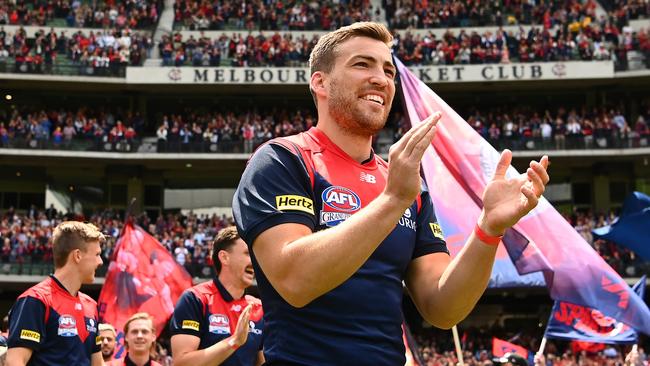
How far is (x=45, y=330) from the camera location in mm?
6156

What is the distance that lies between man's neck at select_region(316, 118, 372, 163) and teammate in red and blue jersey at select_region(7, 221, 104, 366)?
341 centimetres

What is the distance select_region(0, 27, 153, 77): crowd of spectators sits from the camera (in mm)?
34500

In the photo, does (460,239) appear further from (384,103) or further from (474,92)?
(474,92)

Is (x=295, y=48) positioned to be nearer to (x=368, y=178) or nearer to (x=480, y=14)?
(x=480, y=14)

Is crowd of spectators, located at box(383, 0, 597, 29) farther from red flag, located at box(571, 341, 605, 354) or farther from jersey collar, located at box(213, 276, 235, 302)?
jersey collar, located at box(213, 276, 235, 302)

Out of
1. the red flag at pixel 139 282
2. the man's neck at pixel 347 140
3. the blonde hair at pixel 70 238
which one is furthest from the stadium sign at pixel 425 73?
the man's neck at pixel 347 140

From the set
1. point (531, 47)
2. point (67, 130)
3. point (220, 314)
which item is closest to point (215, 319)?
point (220, 314)

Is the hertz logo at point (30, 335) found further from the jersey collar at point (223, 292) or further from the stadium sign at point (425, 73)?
the stadium sign at point (425, 73)

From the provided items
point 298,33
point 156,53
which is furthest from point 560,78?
point 156,53

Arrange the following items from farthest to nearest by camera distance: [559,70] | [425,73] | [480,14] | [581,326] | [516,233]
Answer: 1. [480,14]
2. [425,73]
3. [559,70]
4. [581,326]
5. [516,233]

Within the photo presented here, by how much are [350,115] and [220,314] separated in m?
3.40

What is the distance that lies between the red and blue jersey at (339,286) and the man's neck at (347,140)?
0.07 metres

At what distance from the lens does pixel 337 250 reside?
2.76m

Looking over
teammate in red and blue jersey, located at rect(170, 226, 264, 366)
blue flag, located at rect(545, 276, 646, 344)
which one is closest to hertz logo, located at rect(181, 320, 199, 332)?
teammate in red and blue jersey, located at rect(170, 226, 264, 366)
